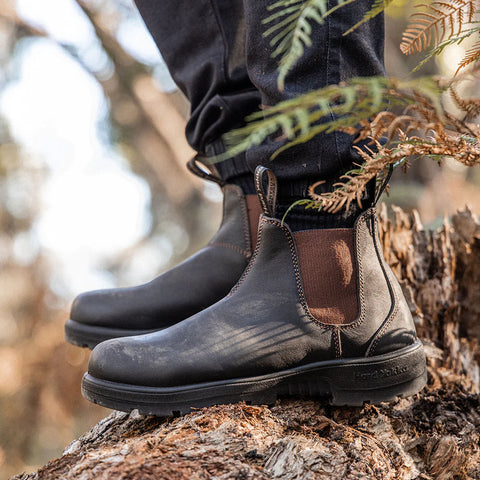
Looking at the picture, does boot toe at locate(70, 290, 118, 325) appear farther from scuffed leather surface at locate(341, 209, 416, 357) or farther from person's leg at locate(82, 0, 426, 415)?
scuffed leather surface at locate(341, 209, 416, 357)

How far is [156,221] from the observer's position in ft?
24.0

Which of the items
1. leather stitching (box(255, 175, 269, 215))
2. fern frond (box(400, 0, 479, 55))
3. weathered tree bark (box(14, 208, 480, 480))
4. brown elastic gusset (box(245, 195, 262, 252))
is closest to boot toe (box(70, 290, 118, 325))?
weathered tree bark (box(14, 208, 480, 480))

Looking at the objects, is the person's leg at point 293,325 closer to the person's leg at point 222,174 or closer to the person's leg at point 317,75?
the person's leg at point 317,75

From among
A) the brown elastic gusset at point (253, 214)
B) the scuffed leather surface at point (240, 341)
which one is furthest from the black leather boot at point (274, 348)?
the brown elastic gusset at point (253, 214)

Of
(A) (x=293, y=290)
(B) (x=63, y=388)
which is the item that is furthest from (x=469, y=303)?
(B) (x=63, y=388)

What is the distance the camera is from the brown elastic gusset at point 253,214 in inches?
46.8

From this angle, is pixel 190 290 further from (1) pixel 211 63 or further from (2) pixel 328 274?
(1) pixel 211 63

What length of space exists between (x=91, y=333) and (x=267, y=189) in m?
0.65

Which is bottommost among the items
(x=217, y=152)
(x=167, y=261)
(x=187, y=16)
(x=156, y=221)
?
(x=167, y=261)

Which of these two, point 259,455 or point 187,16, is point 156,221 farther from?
point 259,455

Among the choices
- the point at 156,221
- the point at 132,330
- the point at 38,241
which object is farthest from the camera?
the point at 156,221

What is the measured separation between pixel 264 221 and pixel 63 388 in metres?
3.94

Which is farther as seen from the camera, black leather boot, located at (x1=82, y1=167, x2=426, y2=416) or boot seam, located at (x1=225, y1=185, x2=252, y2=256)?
boot seam, located at (x1=225, y1=185, x2=252, y2=256)

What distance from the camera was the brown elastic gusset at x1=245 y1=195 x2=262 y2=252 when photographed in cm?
119
